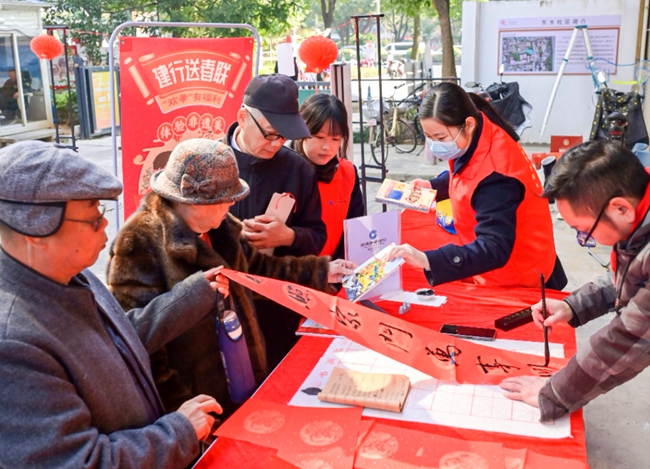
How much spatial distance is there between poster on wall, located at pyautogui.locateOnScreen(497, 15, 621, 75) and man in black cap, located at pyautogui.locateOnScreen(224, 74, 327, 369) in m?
9.27

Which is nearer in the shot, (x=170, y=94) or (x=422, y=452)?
(x=422, y=452)

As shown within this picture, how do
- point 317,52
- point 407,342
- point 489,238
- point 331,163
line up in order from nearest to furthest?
point 407,342
point 489,238
point 331,163
point 317,52

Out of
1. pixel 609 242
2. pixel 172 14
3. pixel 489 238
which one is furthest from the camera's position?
pixel 172 14

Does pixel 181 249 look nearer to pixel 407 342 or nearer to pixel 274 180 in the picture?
pixel 407 342

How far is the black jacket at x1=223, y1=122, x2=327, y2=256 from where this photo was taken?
249 cm

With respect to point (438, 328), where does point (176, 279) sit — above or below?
above

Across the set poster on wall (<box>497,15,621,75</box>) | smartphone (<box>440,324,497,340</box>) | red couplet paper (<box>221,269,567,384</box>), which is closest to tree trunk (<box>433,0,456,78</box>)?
poster on wall (<box>497,15,621,75</box>)

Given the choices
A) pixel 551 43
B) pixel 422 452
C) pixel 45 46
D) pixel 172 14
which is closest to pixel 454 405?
pixel 422 452

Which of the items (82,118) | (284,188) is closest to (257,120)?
(284,188)

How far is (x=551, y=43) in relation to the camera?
10.6 metres

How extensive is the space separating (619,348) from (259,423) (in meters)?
0.91

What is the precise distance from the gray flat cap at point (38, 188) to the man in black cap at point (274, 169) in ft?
3.65

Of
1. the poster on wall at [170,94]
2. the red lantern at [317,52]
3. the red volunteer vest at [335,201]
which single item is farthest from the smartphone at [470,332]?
the red lantern at [317,52]

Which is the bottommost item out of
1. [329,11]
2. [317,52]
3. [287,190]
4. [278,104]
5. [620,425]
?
[620,425]
